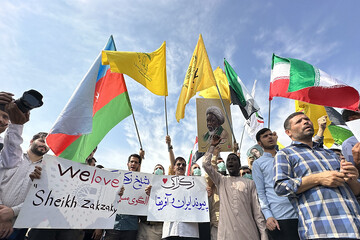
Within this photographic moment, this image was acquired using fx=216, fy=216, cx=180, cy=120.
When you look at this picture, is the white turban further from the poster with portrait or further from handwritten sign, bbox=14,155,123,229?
handwritten sign, bbox=14,155,123,229

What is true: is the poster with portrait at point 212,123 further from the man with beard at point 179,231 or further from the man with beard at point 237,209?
the man with beard at point 179,231

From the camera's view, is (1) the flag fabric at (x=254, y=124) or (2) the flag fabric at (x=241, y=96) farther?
(1) the flag fabric at (x=254, y=124)

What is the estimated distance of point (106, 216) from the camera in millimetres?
3271

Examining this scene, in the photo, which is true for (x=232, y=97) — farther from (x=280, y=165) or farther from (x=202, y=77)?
(x=280, y=165)

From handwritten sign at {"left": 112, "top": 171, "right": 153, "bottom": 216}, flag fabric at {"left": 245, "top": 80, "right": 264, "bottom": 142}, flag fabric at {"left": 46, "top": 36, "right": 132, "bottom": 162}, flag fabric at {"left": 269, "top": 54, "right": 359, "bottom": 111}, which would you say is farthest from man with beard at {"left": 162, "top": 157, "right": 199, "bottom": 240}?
flag fabric at {"left": 245, "top": 80, "right": 264, "bottom": 142}

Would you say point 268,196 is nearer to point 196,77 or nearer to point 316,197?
point 316,197

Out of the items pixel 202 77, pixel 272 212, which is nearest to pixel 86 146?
pixel 202 77

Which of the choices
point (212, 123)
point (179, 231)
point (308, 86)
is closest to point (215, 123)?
point (212, 123)

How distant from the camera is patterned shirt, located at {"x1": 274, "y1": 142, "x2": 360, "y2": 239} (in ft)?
5.91

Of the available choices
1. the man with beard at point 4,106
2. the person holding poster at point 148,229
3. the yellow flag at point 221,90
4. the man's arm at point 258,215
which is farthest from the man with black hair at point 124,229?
the yellow flag at point 221,90

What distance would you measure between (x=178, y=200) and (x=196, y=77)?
286 cm

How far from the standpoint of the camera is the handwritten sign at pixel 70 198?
2.84 m

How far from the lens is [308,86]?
388 centimetres

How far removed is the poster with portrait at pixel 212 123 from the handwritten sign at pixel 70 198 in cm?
224
